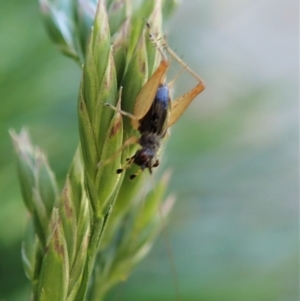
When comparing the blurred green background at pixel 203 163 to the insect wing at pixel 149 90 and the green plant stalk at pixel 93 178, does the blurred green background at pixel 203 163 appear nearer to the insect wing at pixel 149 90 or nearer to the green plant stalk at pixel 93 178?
the green plant stalk at pixel 93 178

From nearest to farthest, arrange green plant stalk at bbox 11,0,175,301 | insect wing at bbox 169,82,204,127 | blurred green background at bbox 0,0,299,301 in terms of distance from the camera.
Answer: green plant stalk at bbox 11,0,175,301 → insect wing at bbox 169,82,204,127 → blurred green background at bbox 0,0,299,301

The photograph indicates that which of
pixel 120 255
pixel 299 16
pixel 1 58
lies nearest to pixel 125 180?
pixel 120 255

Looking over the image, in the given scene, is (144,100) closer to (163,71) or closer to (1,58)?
(163,71)

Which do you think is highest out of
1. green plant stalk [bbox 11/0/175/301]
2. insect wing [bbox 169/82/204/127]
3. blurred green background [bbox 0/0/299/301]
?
blurred green background [bbox 0/0/299/301]

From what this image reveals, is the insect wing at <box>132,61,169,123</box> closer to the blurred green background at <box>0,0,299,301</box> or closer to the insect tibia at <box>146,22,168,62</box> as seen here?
the insect tibia at <box>146,22,168,62</box>

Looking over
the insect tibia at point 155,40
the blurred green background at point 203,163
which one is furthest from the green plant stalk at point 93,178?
the blurred green background at point 203,163

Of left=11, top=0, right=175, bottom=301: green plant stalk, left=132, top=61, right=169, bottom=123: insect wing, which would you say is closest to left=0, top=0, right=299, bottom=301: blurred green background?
left=11, top=0, right=175, bottom=301: green plant stalk

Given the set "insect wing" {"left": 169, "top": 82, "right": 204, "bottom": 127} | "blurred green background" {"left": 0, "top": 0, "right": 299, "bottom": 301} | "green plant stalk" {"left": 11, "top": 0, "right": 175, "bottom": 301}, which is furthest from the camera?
"blurred green background" {"left": 0, "top": 0, "right": 299, "bottom": 301}

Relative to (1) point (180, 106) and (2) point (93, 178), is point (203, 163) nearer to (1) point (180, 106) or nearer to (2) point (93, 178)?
(1) point (180, 106)
